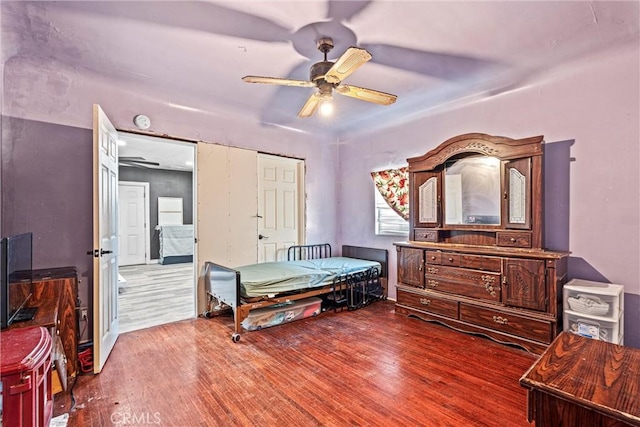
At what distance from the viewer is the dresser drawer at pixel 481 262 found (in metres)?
3.05

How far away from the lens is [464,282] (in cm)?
328

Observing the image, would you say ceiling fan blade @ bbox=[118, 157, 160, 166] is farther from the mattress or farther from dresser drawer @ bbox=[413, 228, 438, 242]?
dresser drawer @ bbox=[413, 228, 438, 242]

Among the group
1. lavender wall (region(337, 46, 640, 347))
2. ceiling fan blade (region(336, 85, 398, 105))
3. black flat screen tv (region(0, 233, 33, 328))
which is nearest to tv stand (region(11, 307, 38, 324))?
black flat screen tv (region(0, 233, 33, 328))

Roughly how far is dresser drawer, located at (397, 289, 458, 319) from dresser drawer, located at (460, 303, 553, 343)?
4.2 inches

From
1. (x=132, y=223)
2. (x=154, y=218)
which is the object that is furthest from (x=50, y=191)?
(x=154, y=218)

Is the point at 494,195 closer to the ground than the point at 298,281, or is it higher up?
higher up

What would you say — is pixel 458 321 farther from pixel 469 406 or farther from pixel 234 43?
pixel 234 43

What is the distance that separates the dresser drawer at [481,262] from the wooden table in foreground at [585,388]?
179 cm

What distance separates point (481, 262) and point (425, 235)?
2.50ft

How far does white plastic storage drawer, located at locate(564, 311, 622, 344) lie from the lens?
248 centimetres

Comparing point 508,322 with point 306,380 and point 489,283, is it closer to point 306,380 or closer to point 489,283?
point 489,283

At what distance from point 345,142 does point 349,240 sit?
5.41ft

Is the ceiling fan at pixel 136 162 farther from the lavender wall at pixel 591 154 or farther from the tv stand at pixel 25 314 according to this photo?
the lavender wall at pixel 591 154

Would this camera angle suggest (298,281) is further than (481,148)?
Yes
